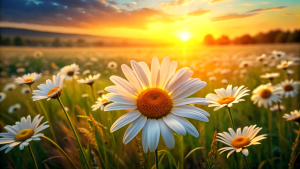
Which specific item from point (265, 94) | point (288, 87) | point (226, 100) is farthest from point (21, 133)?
point (288, 87)

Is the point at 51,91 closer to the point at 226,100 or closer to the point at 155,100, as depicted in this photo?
the point at 155,100

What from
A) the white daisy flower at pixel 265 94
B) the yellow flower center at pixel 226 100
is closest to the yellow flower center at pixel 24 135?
the yellow flower center at pixel 226 100

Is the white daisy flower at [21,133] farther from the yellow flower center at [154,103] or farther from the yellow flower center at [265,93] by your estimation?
the yellow flower center at [265,93]

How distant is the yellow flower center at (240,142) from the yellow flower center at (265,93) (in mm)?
712

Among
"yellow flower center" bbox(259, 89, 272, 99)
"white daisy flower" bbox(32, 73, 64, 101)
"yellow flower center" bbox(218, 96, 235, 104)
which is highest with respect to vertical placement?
"white daisy flower" bbox(32, 73, 64, 101)

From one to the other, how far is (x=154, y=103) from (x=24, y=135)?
0.55 m

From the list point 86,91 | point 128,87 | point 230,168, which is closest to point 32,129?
point 128,87

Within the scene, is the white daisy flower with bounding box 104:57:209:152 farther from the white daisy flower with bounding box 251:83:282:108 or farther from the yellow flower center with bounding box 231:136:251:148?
the white daisy flower with bounding box 251:83:282:108

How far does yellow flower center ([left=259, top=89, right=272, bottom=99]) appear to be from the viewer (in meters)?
1.43

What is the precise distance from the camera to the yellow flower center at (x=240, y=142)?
2.75 ft

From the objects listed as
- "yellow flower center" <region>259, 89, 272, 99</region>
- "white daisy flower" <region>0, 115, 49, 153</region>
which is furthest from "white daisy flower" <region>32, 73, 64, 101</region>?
"yellow flower center" <region>259, 89, 272, 99</region>

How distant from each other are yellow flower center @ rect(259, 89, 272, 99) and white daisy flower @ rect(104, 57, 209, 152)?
0.99 meters

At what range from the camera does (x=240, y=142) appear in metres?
0.85

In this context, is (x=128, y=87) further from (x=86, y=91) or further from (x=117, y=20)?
(x=86, y=91)
